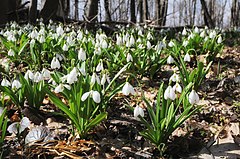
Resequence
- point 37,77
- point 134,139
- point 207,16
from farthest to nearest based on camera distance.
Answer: point 207,16
point 37,77
point 134,139

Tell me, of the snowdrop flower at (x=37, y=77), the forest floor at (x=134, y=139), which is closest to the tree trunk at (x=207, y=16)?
the forest floor at (x=134, y=139)

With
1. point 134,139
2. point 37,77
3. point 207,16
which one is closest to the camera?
point 134,139

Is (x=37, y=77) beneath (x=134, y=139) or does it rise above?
above

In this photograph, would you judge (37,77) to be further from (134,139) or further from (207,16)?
(207,16)

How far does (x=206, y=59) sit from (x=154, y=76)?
36.6 inches

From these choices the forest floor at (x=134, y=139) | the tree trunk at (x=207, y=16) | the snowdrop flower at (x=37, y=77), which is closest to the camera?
the forest floor at (x=134, y=139)

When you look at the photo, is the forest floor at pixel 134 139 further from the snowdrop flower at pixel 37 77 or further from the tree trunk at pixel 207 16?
the tree trunk at pixel 207 16

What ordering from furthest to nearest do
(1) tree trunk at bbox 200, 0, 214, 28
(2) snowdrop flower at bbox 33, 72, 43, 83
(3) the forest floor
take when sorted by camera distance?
(1) tree trunk at bbox 200, 0, 214, 28 → (2) snowdrop flower at bbox 33, 72, 43, 83 → (3) the forest floor

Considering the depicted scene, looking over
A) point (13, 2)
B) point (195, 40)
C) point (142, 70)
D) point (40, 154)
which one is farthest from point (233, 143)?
point (13, 2)

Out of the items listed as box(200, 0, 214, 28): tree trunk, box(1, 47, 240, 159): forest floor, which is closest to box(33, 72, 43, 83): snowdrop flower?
box(1, 47, 240, 159): forest floor

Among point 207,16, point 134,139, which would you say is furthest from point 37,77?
point 207,16

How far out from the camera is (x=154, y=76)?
11.8ft

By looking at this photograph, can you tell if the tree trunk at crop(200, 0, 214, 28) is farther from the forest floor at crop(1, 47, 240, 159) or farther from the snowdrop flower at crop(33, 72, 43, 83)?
the snowdrop flower at crop(33, 72, 43, 83)

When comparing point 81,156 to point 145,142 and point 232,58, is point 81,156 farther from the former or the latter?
point 232,58
